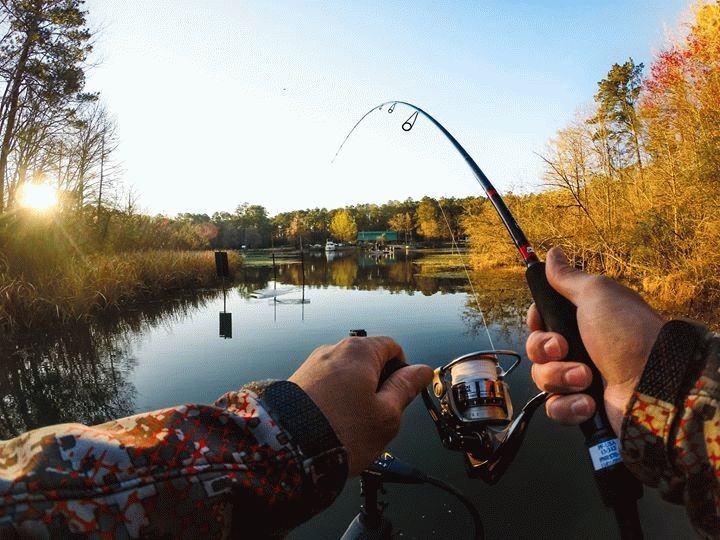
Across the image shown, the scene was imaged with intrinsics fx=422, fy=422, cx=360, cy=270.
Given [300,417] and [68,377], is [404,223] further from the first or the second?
[300,417]

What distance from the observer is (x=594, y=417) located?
1.04 m

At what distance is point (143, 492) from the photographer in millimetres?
550

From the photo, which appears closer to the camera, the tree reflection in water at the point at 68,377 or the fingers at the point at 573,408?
the fingers at the point at 573,408

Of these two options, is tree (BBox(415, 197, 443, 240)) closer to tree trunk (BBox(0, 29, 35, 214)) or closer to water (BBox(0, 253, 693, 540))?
water (BBox(0, 253, 693, 540))

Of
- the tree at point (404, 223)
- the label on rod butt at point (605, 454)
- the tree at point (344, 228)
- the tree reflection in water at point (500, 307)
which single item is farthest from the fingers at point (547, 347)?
the tree at point (344, 228)

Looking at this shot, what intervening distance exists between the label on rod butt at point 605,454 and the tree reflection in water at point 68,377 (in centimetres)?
522

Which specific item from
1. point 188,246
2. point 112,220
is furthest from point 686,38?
point 188,246

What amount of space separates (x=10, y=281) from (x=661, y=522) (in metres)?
10.7

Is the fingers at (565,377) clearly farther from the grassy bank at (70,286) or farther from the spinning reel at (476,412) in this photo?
the grassy bank at (70,286)

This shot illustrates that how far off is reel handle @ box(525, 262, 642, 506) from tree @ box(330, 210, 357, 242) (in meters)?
95.2

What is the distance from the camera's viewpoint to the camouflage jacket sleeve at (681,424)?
792mm

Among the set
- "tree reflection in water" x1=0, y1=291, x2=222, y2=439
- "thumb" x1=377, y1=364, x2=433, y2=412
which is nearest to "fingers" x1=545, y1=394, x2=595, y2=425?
"thumb" x1=377, y1=364, x2=433, y2=412

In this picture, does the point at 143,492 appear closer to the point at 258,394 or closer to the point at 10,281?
the point at 258,394

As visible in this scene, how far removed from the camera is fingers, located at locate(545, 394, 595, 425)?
1.07 m
